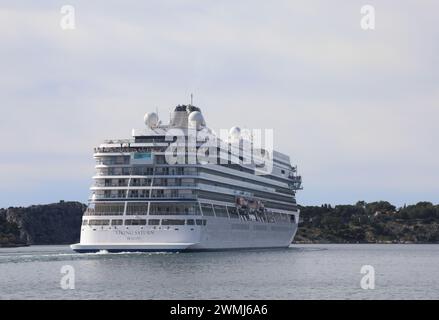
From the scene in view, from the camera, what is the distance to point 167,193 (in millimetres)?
103938

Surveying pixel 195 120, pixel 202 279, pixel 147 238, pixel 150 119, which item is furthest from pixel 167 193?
pixel 202 279

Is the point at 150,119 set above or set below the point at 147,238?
above

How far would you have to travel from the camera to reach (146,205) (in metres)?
102

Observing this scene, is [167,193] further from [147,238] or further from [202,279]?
[202,279]

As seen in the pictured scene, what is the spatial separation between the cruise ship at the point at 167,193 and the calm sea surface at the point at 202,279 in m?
3.57

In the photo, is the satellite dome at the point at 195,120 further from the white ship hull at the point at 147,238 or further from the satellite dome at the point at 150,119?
the white ship hull at the point at 147,238

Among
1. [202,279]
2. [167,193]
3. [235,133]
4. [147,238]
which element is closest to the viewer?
[202,279]

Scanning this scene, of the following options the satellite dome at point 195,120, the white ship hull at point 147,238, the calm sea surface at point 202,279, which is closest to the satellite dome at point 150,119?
the satellite dome at point 195,120

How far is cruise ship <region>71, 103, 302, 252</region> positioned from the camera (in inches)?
3925

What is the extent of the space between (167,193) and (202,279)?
34904 millimetres

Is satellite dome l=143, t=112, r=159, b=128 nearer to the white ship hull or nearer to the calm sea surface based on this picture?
the white ship hull
